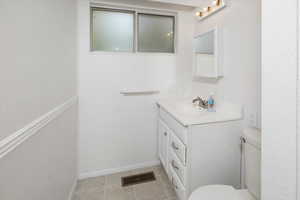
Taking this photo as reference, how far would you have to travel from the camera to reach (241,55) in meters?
1.38

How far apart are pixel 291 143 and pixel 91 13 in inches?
89.2

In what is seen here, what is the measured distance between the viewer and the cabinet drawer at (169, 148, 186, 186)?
1.27 meters

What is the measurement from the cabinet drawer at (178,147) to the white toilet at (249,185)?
28 centimetres

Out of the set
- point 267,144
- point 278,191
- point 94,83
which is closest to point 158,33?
point 94,83

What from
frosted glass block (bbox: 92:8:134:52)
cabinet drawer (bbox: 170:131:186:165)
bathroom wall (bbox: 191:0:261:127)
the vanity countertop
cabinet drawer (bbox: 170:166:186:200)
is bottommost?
cabinet drawer (bbox: 170:166:186:200)

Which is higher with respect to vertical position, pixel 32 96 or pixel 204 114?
pixel 32 96


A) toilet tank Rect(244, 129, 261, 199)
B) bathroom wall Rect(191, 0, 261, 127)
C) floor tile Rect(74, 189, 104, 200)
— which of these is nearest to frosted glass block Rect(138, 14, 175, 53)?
bathroom wall Rect(191, 0, 261, 127)

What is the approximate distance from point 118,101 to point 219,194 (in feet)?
4.82

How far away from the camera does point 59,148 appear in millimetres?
1211

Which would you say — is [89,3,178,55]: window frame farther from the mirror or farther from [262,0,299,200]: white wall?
[262,0,299,200]: white wall

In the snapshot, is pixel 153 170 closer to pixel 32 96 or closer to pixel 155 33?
pixel 32 96

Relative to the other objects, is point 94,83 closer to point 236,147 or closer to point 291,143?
point 236,147

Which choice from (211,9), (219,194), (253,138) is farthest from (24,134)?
(211,9)

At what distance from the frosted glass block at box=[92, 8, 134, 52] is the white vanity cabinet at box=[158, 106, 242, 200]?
1326mm
